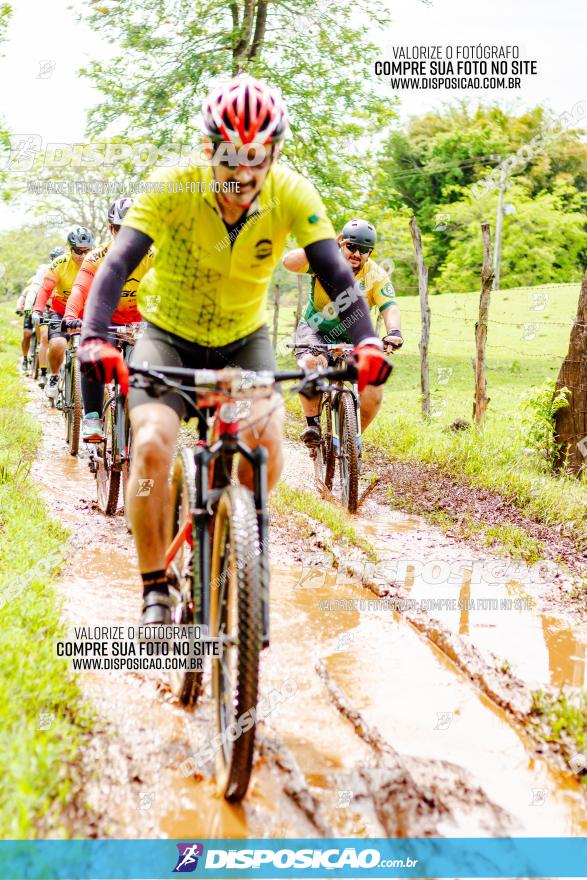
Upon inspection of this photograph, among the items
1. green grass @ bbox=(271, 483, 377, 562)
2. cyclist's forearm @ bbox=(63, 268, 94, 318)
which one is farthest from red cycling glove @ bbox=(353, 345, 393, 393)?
cyclist's forearm @ bbox=(63, 268, 94, 318)

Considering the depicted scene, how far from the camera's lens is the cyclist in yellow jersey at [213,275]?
3135mm

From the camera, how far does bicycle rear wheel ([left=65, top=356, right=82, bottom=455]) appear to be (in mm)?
9234

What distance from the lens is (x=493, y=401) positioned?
18.7 metres

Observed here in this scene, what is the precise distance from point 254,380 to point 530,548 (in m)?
3.89

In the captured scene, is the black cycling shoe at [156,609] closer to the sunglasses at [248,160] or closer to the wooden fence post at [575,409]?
the sunglasses at [248,160]

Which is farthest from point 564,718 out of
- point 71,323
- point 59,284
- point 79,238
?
point 59,284

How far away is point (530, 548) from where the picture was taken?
20.2 ft

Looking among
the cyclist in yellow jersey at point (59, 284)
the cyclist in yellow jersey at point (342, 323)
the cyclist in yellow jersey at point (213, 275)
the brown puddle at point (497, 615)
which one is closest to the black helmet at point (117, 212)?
the cyclist in yellow jersey at point (342, 323)

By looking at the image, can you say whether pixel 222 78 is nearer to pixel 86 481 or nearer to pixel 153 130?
pixel 153 130

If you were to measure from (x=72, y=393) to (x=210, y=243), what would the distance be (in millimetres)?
6557

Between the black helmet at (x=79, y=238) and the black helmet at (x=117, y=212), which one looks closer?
the black helmet at (x=117, y=212)

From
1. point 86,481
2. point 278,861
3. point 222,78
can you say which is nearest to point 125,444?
point 86,481

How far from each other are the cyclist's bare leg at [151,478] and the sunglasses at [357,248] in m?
4.18

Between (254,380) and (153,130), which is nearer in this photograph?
(254,380)
